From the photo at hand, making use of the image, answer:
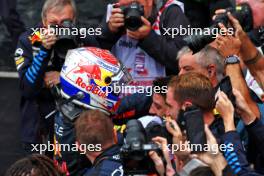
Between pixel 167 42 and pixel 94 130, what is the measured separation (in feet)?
3.90

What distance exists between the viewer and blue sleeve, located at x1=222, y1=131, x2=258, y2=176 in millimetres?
3844

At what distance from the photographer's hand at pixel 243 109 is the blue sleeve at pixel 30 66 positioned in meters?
1.44

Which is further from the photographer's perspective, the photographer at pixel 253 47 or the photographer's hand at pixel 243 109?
the photographer at pixel 253 47

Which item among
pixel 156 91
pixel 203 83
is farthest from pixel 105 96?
pixel 203 83

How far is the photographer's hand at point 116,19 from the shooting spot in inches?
196

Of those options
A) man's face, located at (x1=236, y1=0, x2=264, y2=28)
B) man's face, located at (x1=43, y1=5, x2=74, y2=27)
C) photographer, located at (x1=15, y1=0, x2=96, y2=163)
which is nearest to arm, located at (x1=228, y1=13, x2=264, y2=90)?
man's face, located at (x1=236, y1=0, x2=264, y2=28)

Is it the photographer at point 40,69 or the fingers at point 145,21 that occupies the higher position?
the fingers at point 145,21

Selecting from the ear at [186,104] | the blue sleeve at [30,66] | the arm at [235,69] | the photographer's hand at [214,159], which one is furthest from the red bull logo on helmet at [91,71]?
the photographer's hand at [214,159]

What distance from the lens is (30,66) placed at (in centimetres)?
510

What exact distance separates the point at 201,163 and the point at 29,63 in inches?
84.8

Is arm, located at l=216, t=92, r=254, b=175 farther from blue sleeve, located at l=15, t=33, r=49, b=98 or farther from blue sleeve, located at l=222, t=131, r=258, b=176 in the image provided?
blue sleeve, located at l=15, t=33, r=49, b=98

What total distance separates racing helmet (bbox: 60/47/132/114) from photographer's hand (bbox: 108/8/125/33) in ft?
1.26

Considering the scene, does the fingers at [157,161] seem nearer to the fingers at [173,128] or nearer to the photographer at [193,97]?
the fingers at [173,128]

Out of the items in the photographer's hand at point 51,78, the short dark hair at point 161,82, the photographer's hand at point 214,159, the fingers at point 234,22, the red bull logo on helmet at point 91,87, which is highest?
the fingers at point 234,22
